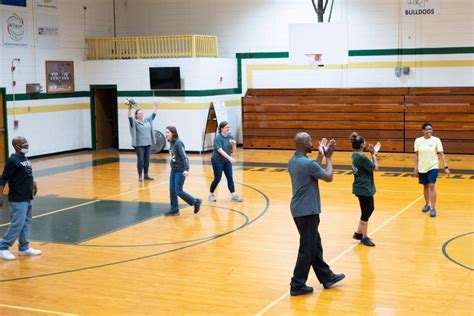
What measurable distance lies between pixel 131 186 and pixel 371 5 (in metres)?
11.4

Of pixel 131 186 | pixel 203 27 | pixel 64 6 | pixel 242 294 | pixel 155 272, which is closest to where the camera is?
pixel 242 294

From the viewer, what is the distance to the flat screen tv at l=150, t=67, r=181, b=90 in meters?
24.9

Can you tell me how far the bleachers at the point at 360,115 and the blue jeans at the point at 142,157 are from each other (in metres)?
7.91

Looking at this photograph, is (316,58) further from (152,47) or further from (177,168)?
(152,47)

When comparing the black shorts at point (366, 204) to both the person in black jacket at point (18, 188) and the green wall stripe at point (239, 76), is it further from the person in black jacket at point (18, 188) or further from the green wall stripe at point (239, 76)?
the green wall stripe at point (239, 76)

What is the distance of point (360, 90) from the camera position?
24.8 m

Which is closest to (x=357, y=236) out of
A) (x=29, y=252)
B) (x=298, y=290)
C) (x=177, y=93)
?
(x=298, y=290)

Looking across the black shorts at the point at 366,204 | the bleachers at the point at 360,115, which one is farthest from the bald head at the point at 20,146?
the bleachers at the point at 360,115

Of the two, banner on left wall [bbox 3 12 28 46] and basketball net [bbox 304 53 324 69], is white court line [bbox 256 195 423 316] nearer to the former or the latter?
basketball net [bbox 304 53 324 69]

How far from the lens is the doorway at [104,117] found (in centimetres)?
2703

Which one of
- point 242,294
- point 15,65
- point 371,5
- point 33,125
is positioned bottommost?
point 242,294

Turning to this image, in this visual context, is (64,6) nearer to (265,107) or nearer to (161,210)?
(265,107)

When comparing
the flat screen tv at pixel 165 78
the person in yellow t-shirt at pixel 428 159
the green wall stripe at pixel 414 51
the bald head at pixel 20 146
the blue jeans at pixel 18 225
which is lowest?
the blue jeans at pixel 18 225

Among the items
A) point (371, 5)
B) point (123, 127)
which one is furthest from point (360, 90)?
point (123, 127)
